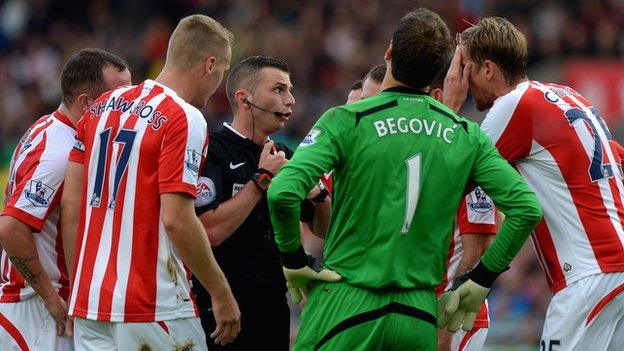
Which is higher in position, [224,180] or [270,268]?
[224,180]

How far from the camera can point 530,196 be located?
20.5ft

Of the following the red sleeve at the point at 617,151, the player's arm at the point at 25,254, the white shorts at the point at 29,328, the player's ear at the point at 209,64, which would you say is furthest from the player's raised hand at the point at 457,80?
the white shorts at the point at 29,328

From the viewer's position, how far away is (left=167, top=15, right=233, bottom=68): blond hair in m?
7.12

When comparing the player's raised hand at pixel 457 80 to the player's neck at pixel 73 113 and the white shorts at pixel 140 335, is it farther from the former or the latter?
the player's neck at pixel 73 113

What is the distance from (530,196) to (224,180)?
2.04m

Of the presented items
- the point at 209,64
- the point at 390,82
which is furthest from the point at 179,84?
the point at 390,82

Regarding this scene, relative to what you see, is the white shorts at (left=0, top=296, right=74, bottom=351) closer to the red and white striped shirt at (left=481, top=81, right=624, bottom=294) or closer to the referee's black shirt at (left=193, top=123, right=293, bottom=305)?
the referee's black shirt at (left=193, top=123, right=293, bottom=305)

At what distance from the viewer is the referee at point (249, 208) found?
23.7ft

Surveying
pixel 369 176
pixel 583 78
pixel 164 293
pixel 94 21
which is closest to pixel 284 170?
pixel 369 176

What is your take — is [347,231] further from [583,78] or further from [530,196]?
[583,78]

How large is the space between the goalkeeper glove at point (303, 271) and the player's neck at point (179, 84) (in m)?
1.30

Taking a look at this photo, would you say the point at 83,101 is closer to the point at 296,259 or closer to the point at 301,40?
the point at 296,259

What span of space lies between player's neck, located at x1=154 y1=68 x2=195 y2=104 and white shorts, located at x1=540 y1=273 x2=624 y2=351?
95.8 inches

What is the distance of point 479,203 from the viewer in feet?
26.0
